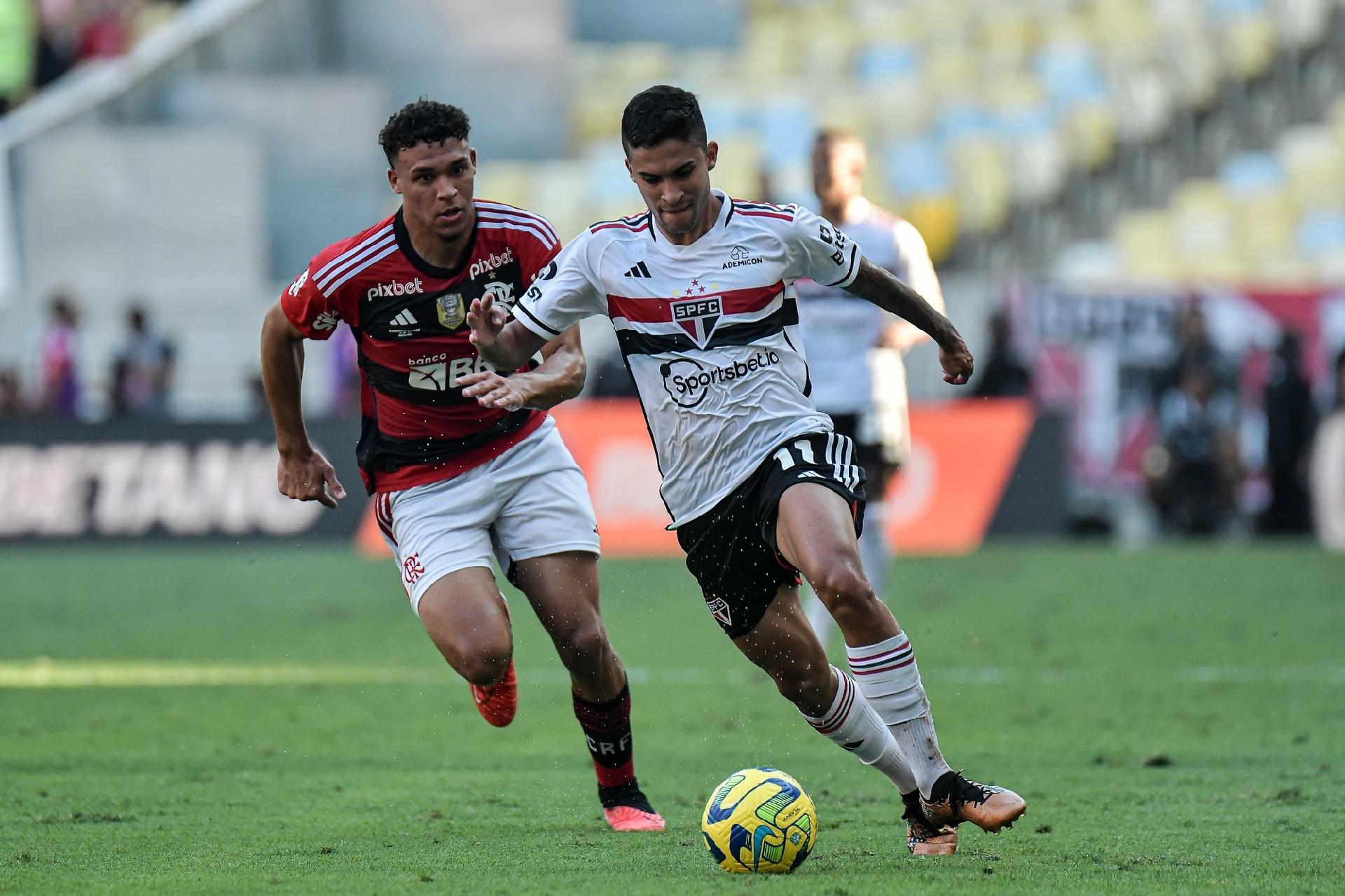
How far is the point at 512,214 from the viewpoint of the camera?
619 centimetres

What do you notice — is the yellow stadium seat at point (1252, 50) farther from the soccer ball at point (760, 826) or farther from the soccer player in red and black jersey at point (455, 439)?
the soccer ball at point (760, 826)

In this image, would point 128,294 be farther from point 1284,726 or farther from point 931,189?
point 1284,726

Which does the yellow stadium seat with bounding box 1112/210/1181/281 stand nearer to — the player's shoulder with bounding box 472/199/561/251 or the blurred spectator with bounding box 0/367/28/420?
the blurred spectator with bounding box 0/367/28/420

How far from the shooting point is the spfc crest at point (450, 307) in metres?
6.04

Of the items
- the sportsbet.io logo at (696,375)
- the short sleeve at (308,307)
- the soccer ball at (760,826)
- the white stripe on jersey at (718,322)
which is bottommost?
the soccer ball at (760,826)

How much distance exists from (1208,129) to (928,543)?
868cm

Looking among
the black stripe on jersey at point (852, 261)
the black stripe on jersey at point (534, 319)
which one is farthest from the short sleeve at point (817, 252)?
the black stripe on jersey at point (534, 319)

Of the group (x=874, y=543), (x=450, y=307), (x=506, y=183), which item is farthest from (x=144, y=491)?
(x=450, y=307)

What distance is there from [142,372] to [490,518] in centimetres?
1377

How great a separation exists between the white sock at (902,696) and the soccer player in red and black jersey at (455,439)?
40.6 inches

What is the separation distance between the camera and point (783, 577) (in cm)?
568

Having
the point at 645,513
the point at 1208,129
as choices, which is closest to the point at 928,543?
the point at 645,513

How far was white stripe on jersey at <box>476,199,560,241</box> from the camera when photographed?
6.15 meters

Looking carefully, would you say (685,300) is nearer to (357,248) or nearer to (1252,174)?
(357,248)
